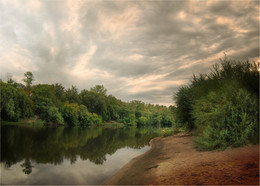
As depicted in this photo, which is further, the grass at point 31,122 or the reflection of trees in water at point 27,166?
the grass at point 31,122

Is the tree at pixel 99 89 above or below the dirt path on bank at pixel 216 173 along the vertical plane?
above

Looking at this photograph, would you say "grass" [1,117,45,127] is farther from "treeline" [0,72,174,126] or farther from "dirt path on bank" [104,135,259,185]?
"dirt path on bank" [104,135,259,185]

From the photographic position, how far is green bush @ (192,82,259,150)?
8.77 metres

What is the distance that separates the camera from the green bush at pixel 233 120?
8.77 metres

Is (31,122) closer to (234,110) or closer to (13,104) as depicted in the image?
(13,104)

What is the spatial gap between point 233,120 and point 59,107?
60.3 m

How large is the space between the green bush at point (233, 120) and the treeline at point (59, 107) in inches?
568

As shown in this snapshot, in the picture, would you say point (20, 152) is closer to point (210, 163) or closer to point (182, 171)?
point (182, 171)

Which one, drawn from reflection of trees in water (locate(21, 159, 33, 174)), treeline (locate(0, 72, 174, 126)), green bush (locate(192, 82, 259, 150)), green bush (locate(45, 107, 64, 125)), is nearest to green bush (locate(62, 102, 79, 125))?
treeline (locate(0, 72, 174, 126))

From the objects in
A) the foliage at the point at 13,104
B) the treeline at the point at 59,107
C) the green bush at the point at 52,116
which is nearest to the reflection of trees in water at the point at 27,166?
the treeline at the point at 59,107

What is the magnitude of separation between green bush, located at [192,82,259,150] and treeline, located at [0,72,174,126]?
14.4 meters

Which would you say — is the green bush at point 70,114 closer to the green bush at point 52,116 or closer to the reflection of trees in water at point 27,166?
the green bush at point 52,116

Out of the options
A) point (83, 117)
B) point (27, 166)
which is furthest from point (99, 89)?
point (27, 166)

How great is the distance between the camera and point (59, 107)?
196 feet
